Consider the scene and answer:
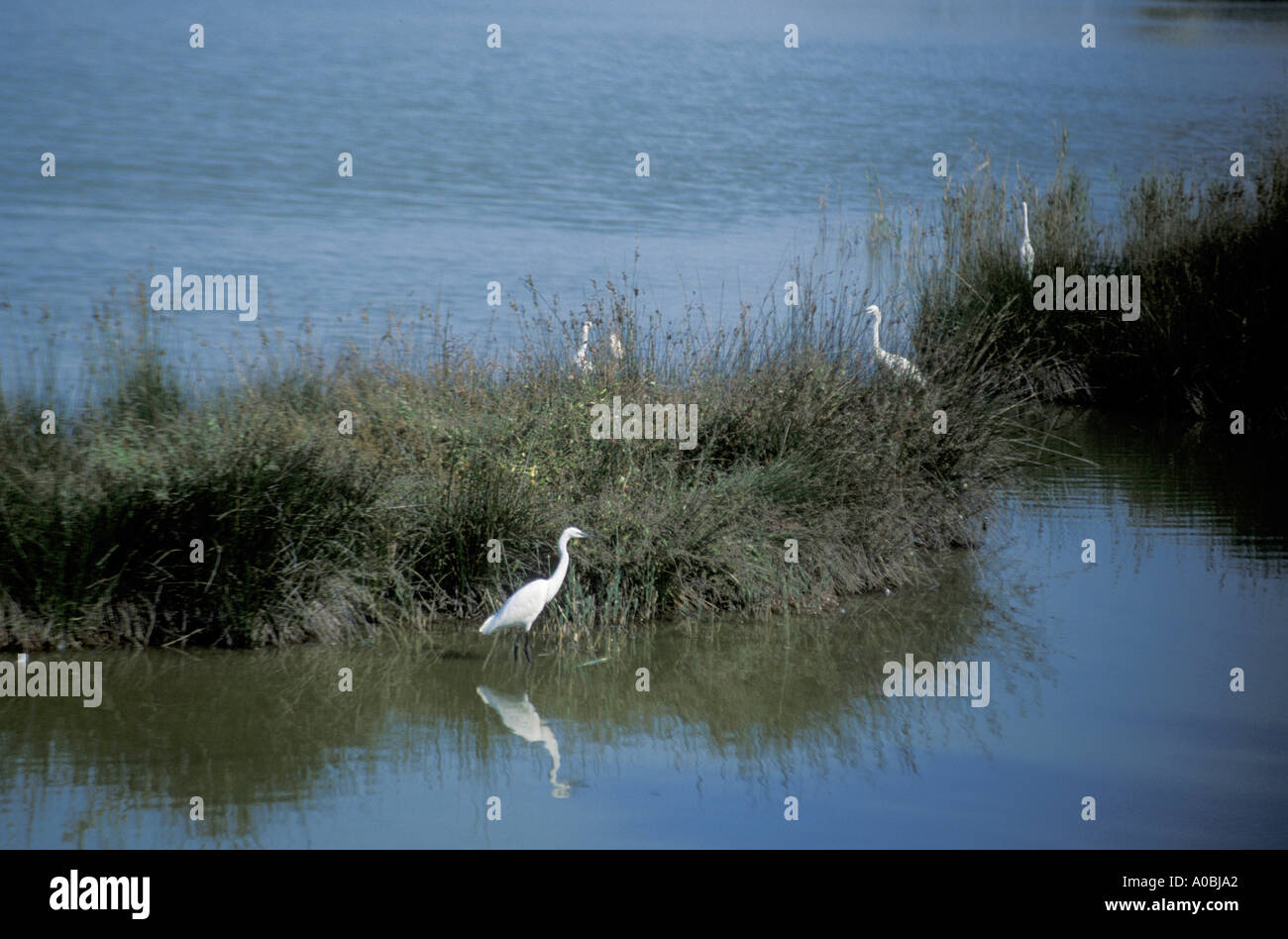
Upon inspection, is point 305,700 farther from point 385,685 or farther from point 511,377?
point 511,377

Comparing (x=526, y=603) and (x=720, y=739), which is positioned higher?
(x=526, y=603)

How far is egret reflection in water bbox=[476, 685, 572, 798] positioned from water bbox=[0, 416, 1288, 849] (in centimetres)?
1

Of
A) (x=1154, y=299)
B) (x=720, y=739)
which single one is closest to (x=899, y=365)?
(x=720, y=739)

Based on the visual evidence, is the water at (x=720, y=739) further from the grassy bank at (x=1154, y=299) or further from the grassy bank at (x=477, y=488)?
the grassy bank at (x=1154, y=299)

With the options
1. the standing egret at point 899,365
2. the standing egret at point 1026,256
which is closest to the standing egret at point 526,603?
the standing egret at point 899,365

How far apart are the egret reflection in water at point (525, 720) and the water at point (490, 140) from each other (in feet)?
10.5

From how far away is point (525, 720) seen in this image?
609 centimetres

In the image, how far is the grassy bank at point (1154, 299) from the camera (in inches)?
472

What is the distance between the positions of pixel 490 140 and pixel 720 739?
27.1 metres

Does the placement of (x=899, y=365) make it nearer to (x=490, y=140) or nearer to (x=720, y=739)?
(x=720, y=739)

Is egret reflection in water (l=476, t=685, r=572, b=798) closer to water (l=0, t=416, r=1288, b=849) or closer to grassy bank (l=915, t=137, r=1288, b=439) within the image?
water (l=0, t=416, r=1288, b=849)

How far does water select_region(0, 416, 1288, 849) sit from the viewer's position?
5.15 m

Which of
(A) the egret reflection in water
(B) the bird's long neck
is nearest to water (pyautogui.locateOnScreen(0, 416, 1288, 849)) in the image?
(A) the egret reflection in water

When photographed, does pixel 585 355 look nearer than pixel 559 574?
No
